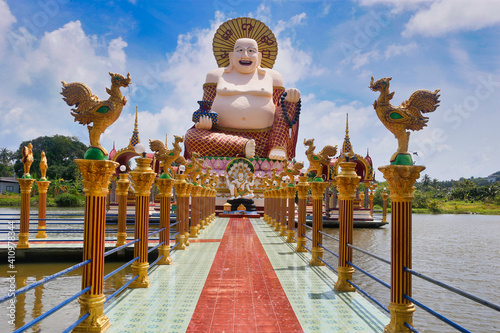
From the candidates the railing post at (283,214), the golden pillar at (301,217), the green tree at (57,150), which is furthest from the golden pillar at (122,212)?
the green tree at (57,150)

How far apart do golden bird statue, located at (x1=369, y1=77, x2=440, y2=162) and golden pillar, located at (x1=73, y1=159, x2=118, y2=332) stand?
2801 millimetres

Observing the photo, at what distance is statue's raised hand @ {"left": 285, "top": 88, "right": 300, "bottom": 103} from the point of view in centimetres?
2427

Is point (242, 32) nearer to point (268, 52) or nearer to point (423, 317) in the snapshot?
point (268, 52)

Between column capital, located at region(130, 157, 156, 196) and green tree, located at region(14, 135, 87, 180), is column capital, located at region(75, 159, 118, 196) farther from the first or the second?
green tree, located at region(14, 135, 87, 180)

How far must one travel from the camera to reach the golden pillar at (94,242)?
11.8ft

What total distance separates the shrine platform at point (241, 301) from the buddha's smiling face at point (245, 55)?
19.9 meters

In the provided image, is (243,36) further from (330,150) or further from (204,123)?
(330,150)

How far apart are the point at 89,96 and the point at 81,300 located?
198 cm

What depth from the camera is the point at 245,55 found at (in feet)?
83.2

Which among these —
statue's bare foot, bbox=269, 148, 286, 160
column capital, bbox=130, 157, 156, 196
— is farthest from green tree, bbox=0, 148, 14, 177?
column capital, bbox=130, 157, 156, 196

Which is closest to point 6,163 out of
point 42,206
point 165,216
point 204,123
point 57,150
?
point 57,150

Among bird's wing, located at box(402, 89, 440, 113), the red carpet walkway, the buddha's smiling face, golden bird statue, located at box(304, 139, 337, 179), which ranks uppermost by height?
the buddha's smiling face

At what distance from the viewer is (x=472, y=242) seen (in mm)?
16031

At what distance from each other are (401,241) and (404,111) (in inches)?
50.5
